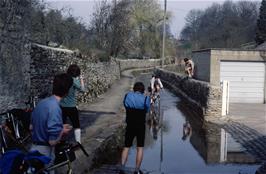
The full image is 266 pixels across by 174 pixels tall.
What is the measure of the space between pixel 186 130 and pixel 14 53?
8.55 metres

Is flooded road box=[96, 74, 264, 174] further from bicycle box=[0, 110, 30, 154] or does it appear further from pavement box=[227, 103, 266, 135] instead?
bicycle box=[0, 110, 30, 154]

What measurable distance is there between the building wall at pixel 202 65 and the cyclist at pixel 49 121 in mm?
23091

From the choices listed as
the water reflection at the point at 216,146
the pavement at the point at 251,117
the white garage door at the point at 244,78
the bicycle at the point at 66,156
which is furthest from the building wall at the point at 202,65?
the bicycle at the point at 66,156

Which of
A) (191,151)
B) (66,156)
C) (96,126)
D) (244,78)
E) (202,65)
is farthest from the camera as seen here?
(202,65)

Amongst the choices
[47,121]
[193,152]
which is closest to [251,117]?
[193,152]

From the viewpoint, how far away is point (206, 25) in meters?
95.1

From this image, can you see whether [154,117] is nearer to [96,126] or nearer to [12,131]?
[96,126]

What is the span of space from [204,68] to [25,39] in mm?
20716

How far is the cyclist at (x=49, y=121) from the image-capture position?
5.58 metres

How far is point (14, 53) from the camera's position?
9.67 m

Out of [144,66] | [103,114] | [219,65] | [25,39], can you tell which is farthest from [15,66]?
[144,66]

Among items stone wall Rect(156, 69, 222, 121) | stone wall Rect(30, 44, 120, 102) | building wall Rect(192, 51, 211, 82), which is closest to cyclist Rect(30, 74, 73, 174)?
stone wall Rect(30, 44, 120, 102)

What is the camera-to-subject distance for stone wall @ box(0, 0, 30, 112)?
29.0ft

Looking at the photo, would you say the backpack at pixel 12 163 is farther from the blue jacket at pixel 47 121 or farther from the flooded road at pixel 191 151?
the flooded road at pixel 191 151
